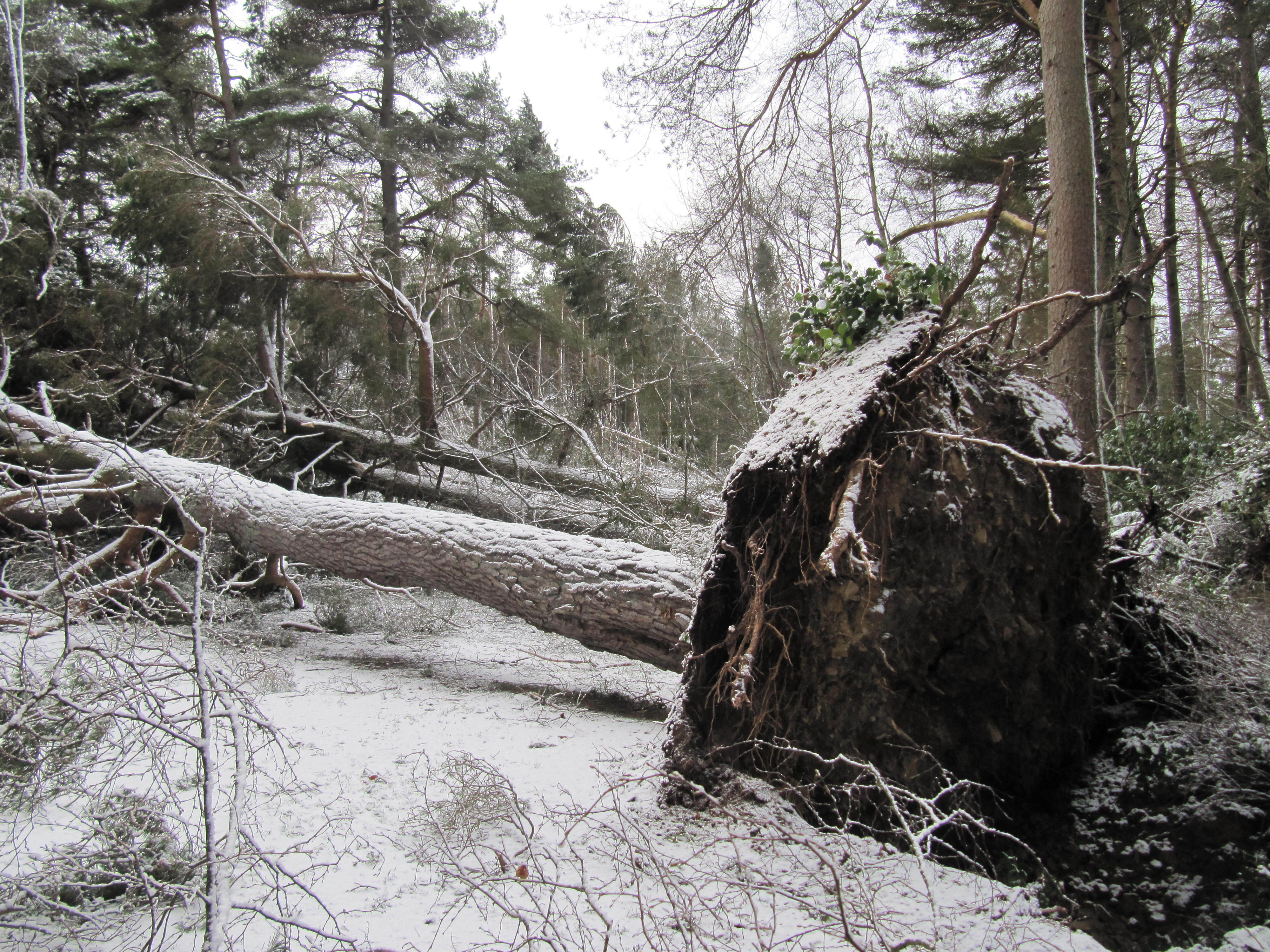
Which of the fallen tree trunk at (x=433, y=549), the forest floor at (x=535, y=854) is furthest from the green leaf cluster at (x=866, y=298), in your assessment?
the forest floor at (x=535, y=854)

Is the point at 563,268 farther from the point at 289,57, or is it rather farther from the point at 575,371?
the point at 289,57

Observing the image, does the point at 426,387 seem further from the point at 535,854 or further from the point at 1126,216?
the point at 1126,216

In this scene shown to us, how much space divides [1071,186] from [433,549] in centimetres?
463

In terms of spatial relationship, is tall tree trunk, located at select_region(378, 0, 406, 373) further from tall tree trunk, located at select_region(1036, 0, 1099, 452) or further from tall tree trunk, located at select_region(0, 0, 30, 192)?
tall tree trunk, located at select_region(1036, 0, 1099, 452)

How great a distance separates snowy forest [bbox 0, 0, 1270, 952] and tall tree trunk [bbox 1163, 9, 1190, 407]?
76 mm

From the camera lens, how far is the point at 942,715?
8.01 ft

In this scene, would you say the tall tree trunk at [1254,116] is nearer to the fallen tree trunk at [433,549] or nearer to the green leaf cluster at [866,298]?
the green leaf cluster at [866,298]

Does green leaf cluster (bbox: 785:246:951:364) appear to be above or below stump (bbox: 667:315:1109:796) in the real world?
above

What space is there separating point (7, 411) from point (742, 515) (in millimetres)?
6065

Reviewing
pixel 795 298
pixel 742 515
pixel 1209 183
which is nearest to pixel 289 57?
pixel 795 298

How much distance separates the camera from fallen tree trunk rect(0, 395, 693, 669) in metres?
3.77

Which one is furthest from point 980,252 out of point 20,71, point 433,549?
point 20,71

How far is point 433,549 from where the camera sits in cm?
462

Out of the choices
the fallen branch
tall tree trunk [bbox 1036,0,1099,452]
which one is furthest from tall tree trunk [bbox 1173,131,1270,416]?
the fallen branch
